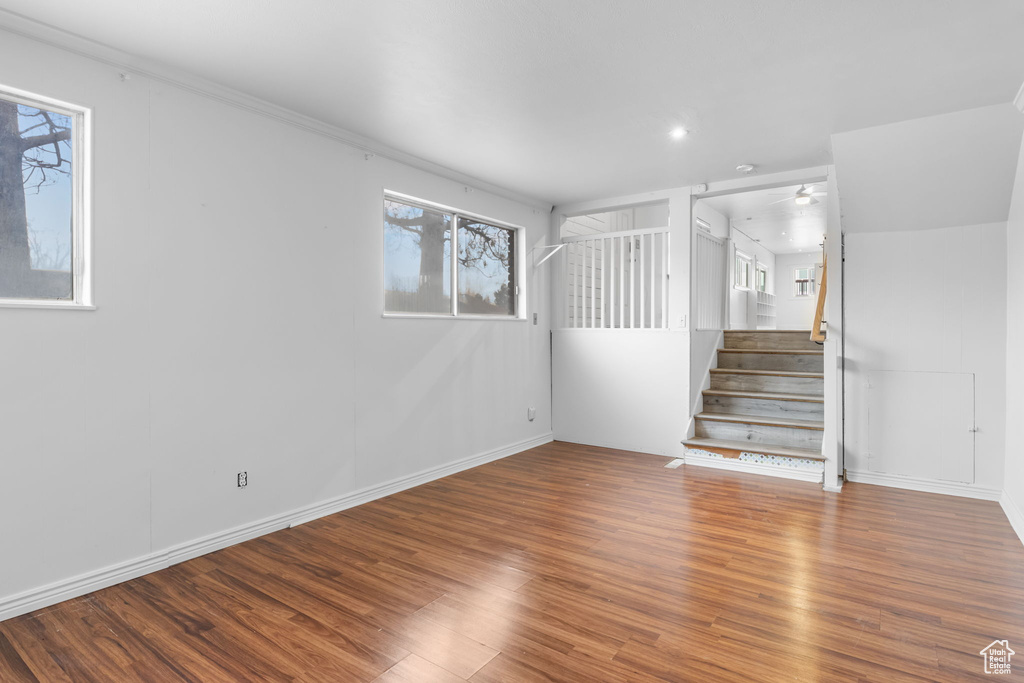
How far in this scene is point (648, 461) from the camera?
4.96 metres

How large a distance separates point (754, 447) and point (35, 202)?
4.99 metres

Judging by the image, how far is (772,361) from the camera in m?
5.50

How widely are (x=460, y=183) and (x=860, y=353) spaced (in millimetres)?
3513

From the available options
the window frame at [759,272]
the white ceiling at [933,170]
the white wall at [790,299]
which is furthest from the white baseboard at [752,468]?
the white wall at [790,299]

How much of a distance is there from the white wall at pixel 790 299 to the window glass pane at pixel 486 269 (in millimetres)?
8681

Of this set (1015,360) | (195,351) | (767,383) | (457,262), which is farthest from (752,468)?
(195,351)

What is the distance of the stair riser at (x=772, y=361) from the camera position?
17.3 ft

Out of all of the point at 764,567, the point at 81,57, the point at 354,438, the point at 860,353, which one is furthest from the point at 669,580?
the point at 81,57

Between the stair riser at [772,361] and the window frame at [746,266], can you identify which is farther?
the window frame at [746,266]

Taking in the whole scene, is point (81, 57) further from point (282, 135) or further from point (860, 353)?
point (860, 353)

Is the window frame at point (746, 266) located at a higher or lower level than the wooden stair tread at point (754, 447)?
higher

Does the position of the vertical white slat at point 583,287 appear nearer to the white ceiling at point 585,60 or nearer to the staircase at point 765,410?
the staircase at point 765,410

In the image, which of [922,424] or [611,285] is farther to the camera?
[611,285]

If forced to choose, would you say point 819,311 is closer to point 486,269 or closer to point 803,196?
point 803,196
